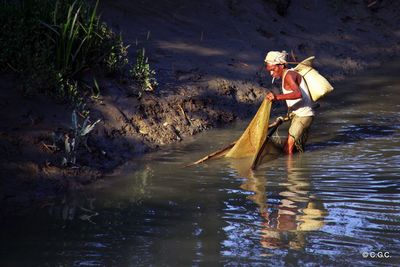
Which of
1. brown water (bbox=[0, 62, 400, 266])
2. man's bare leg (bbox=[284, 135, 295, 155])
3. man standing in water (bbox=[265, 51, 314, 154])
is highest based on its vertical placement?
man standing in water (bbox=[265, 51, 314, 154])

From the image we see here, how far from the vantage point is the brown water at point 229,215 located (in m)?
5.60

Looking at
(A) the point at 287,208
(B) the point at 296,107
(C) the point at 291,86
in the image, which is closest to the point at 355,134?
(B) the point at 296,107

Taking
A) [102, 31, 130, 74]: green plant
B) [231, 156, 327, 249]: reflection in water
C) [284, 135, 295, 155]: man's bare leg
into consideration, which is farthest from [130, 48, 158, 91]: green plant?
[231, 156, 327, 249]: reflection in water

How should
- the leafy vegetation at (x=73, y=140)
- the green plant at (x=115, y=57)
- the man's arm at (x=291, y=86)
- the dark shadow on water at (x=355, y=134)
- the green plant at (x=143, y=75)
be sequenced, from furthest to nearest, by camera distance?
the green plant at (x=143, y=75)
the green plant at (x=115, y=57)
the dark shadow on water at (x=355, y=134)
the man's arm at (x=291, y=86)
the leafy vegetation at (x=73, y=140)

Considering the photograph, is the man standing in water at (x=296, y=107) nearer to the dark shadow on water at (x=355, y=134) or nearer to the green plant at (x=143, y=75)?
the dark shadow on water at (x=355, y=134)

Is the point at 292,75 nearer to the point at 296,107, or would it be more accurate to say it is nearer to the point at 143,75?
the point at 296,107

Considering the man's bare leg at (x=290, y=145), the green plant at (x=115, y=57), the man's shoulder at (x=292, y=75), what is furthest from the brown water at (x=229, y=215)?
the green plant at (x=115, y=57)

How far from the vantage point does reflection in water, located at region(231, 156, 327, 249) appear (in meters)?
5.95

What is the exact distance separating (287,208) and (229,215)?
58 cm

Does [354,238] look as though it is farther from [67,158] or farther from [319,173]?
[67,158]

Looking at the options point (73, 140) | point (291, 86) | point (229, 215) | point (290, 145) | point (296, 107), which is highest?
point (291, 86)

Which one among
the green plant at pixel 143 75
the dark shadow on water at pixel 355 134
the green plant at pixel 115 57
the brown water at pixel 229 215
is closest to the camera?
the brown water at pixel 229 215

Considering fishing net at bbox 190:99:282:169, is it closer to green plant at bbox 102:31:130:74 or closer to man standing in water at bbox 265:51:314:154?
man standing in water at bbox 265:51:314:154

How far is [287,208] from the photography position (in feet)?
22.4
